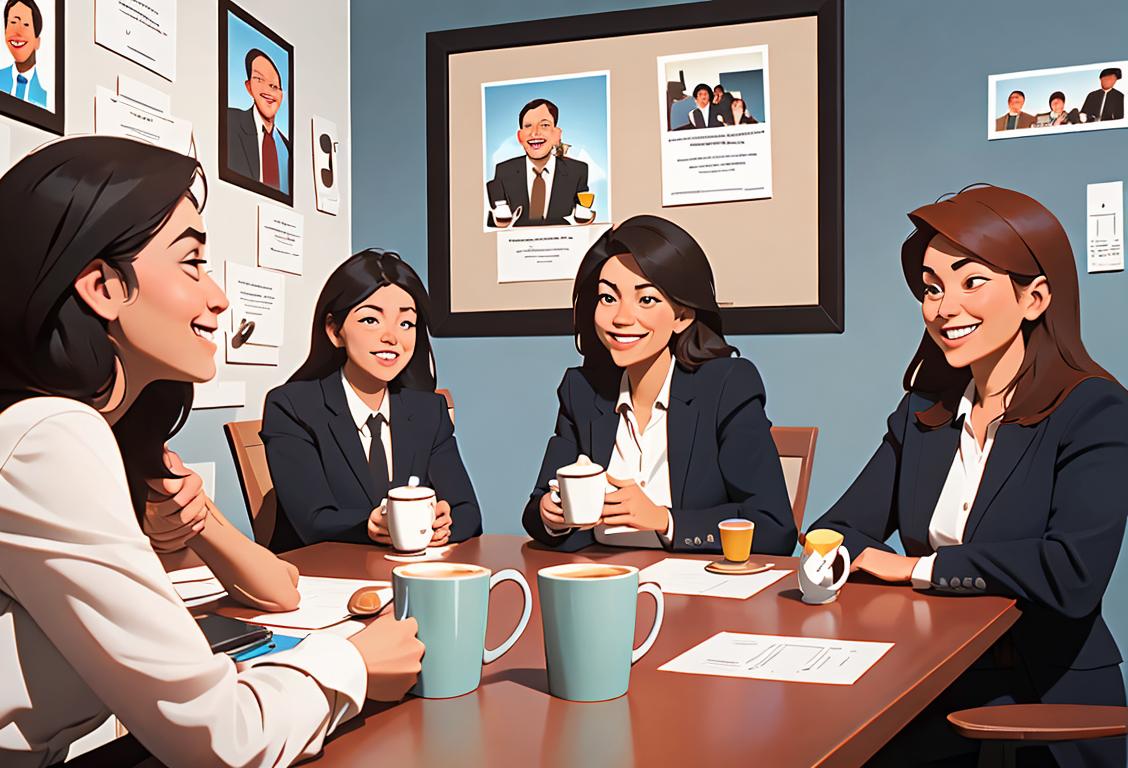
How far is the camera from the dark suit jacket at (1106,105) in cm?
279

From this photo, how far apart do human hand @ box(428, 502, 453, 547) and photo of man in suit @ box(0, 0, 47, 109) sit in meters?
1.27

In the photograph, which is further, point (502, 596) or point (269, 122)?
point (269, 122)

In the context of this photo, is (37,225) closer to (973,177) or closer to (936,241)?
(936,241)

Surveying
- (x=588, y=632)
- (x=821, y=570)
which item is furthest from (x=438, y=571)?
(x=821, y=570)

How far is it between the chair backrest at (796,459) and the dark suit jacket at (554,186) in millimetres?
1363

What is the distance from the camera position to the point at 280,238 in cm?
318

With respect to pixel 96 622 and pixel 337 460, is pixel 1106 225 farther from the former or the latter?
pixel 96 622

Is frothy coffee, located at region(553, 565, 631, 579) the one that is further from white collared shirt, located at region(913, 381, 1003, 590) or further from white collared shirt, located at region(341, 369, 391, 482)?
white collared shirt, located at region(341, 369, 391, 482)

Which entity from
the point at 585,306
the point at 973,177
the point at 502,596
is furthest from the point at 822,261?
the point at 502,596

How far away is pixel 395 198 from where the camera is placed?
3.62 meters

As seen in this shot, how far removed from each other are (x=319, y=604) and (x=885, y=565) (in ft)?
2.66

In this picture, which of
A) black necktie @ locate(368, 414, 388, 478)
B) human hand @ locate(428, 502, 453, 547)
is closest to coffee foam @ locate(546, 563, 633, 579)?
human hand @ locate(428, 502, 453, 547)

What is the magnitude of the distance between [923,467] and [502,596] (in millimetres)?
864

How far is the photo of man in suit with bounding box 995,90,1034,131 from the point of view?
289cm
